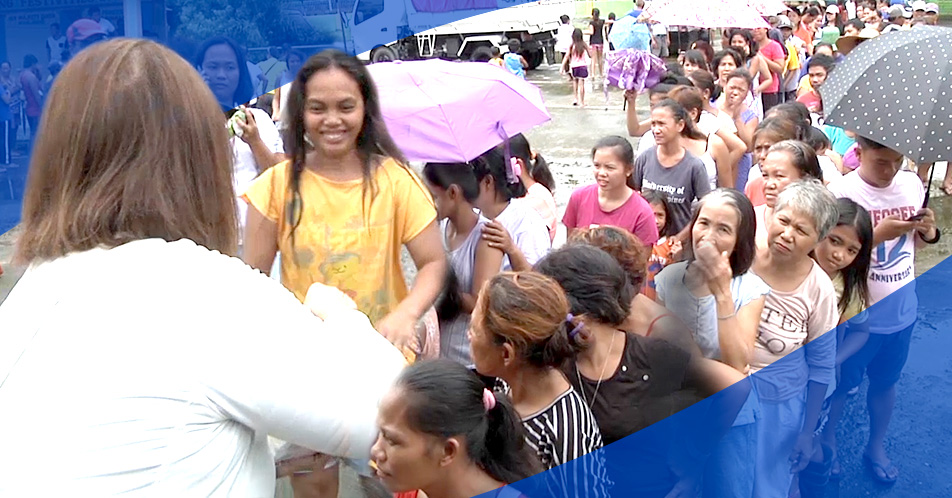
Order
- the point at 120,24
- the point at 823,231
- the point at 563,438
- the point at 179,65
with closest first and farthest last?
1. the point at 179,65
2. the point at 120,24
3. the point at 563,438
4. the point at 823,231

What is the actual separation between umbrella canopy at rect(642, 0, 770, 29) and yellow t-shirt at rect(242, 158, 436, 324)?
7804mm

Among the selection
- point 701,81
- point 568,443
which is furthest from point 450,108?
point 701,81

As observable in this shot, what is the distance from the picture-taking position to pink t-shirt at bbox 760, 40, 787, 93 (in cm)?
927

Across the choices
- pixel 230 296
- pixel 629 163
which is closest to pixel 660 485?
pixel 230 296

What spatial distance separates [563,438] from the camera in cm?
189

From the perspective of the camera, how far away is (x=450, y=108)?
3.49 metres

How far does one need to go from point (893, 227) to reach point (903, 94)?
50 centimetres

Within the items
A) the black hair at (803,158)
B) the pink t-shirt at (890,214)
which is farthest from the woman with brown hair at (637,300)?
the black hair at (803,158)

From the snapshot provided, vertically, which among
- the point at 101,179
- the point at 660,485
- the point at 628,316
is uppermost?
the point at 101,179

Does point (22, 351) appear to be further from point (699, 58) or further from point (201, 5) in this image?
point (699, 58)

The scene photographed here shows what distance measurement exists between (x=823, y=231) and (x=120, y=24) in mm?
2168

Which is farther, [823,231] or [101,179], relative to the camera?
[823,231]

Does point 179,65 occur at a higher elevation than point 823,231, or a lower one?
higher
